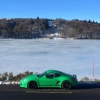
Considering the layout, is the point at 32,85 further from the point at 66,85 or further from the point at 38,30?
the point at 38,30

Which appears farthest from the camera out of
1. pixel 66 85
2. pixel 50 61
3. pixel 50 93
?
pixel 50 61

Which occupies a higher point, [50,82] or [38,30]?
[38,30]

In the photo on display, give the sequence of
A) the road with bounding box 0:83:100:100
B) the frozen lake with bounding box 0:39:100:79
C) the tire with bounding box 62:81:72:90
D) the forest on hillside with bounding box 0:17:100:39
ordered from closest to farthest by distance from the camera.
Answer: the road with bounding box 0:83:100:100, the tire with bounding box 62:81:72:90, the frozen lake with bounding box 0:39:100:79, the forest on hillside with bounding box 0:17:100:39

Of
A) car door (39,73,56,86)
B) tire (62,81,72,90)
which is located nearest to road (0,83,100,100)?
tire (62,81,72,90)

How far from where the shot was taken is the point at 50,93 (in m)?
9.73

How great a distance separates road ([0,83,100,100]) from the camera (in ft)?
29.2

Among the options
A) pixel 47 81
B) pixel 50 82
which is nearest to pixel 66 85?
pixel 50 82

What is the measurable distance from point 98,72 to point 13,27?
554 feet

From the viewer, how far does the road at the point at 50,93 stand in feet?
29.2

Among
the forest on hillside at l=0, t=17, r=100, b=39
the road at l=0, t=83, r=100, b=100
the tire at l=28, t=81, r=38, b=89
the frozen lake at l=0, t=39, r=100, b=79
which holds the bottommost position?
the road at l=0, t=83, r=100, b=100

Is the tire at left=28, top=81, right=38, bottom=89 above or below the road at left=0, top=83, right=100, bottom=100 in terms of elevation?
above

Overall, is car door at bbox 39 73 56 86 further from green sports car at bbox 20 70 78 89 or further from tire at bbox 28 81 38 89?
tire at bbox 28 81 38 89

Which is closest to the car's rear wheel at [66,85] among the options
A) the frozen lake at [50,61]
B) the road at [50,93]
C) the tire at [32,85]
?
the road at [50,93]

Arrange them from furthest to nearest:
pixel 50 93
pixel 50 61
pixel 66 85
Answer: pixel 50 61, pixel 66 85, pixel 50 93
